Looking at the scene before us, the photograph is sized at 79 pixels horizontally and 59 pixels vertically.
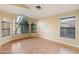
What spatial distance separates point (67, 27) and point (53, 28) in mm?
1333

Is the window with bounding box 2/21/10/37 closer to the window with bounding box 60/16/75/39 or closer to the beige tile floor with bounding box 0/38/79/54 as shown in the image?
the beige tile floor with bounding box 0/38/79/54

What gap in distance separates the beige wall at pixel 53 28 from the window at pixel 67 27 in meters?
0.21

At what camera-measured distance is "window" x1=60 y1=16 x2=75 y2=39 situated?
17.3 feet

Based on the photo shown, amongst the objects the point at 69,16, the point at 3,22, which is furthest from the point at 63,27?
the point at 3,22

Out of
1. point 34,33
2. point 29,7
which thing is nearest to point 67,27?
point 34,33

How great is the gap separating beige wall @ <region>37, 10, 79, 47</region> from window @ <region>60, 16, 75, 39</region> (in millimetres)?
208

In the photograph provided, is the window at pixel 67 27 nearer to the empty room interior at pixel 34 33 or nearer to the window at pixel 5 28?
the empty room interior at pixel 34 33

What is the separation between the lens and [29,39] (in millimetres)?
6207

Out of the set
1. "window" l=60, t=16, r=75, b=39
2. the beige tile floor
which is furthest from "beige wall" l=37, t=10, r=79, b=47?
the beige tile floor

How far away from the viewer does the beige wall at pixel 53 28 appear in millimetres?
5045

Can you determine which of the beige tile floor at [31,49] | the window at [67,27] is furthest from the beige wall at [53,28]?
the beige tile floor at [31,49]
